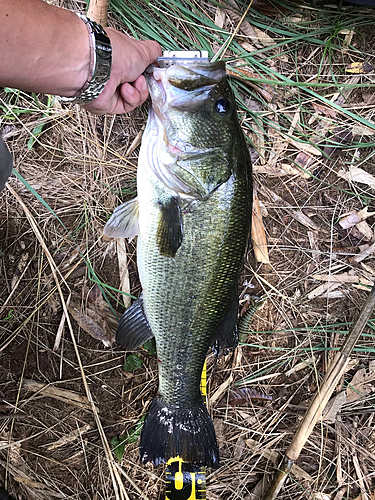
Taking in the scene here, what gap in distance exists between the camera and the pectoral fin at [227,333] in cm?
200

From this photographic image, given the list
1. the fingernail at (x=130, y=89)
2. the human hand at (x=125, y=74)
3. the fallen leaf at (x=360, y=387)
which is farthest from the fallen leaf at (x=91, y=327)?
the fallen leaf at (x=360, y=387)

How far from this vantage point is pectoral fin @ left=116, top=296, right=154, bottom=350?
6.66ft

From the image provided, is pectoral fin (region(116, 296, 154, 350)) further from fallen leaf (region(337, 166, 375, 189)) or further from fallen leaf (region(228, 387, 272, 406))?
fallen leaf (region(337, 166, 375, 189))

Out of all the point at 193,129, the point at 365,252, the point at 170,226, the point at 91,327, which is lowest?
the point at 91,327

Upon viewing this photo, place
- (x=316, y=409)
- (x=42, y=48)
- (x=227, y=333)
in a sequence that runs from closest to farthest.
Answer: (x=42, y=48) < (x=227, y=333) < (x=316, y=409)

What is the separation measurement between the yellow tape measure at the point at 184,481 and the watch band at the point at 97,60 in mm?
2421

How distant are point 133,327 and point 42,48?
1.49 m

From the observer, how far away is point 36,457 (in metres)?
2.41

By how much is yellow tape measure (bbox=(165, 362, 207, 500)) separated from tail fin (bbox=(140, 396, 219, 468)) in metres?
0.42

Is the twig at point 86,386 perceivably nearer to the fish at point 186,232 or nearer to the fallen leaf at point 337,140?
the fish at point 186,232

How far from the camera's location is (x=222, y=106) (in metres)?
1.69

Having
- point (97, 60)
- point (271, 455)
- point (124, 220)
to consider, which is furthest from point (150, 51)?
point (271, 455)

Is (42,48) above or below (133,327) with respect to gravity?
above

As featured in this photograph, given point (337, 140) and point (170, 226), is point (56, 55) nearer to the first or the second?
point (170, 226)
